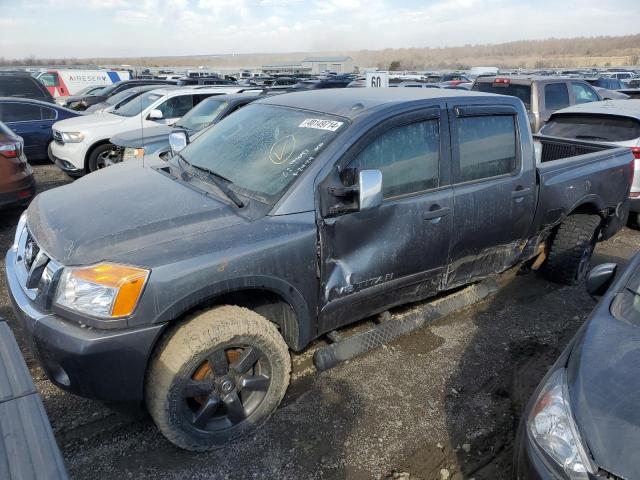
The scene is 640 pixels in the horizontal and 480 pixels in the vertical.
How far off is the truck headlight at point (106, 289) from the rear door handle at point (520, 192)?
8.97 ft

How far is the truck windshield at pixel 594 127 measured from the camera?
5.88 metres

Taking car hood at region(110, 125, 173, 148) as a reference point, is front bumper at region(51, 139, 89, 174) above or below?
below

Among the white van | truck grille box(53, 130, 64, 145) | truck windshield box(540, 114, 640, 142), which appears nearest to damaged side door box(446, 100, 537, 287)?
truck windshield box(540, 114, 640, 142)

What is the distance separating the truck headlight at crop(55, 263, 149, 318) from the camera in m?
2.14

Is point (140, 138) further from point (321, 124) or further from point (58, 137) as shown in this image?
point (321, 124)

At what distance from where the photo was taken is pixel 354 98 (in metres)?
3.22

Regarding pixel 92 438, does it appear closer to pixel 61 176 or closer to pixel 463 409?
pixel 463 409

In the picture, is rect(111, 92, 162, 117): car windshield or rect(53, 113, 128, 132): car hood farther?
rect(111, 92, 162, 117): car windshield

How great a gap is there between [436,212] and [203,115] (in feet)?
18.8

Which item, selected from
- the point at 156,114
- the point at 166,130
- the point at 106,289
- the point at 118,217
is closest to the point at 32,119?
the point at 156,114

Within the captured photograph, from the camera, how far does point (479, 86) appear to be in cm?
1024

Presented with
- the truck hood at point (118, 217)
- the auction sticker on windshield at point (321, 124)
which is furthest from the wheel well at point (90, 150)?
the auction sticker on windshield at point (321, 124)

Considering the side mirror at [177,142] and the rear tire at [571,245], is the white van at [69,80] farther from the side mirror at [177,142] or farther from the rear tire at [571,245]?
the rear tire at [571,245]

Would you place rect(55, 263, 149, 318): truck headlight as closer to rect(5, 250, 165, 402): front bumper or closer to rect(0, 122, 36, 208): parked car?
rect(5, 250, 165, 402): front bumper
